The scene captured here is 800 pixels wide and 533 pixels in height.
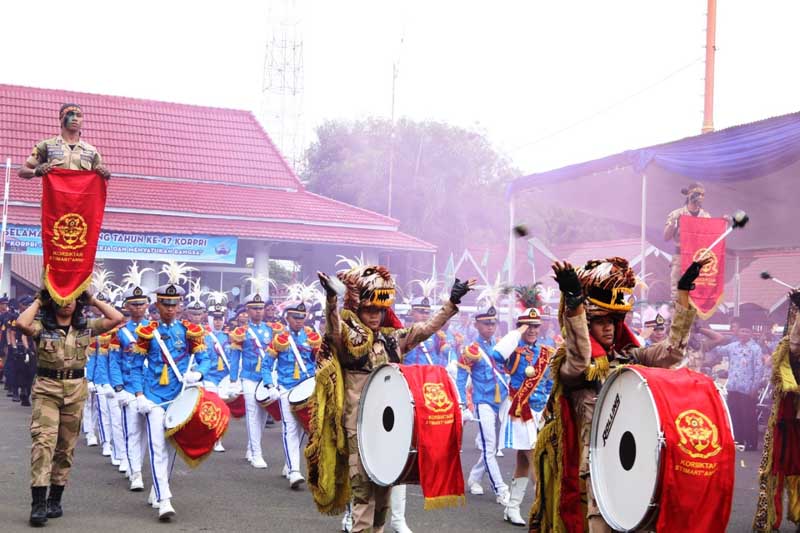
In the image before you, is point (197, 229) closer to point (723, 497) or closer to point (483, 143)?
point (483, 143)

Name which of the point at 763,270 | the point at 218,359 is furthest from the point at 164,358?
the point at 763,270

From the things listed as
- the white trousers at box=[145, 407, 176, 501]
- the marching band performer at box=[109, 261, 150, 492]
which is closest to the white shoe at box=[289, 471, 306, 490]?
the marching band performer at box=[109, 261, 150, 492]

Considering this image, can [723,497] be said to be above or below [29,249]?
below

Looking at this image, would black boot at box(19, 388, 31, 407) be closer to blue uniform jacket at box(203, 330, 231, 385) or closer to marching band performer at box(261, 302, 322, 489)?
blue uniform jacket at box(203, 330, 231, 385)

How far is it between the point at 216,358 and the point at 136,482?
4.37m

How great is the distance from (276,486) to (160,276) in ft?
63.6

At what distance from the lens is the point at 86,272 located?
8.65m

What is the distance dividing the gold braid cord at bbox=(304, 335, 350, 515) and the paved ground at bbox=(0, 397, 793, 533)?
5.22 feet

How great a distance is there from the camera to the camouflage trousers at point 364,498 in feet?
22.0

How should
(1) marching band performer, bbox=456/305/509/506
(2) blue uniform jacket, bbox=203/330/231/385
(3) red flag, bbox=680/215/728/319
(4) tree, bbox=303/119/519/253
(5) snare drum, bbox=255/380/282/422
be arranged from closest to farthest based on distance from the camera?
(1) marching band performer, bbox=456/305/509/506 → (3) red flag, bbox=680/215/728/319 → (5) snare drum, bbox=255/380/282/422 → (2) blue uniform jacket, bbox=203/330/231/385 → (4) tree, bbox=303/119/519/253

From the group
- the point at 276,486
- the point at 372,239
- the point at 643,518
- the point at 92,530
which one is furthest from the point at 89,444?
the point at 372,239

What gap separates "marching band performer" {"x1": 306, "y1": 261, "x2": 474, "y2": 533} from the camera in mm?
6957

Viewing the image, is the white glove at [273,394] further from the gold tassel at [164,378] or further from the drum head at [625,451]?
the drum head at [625,451]

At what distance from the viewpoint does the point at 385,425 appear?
6.59 meters
